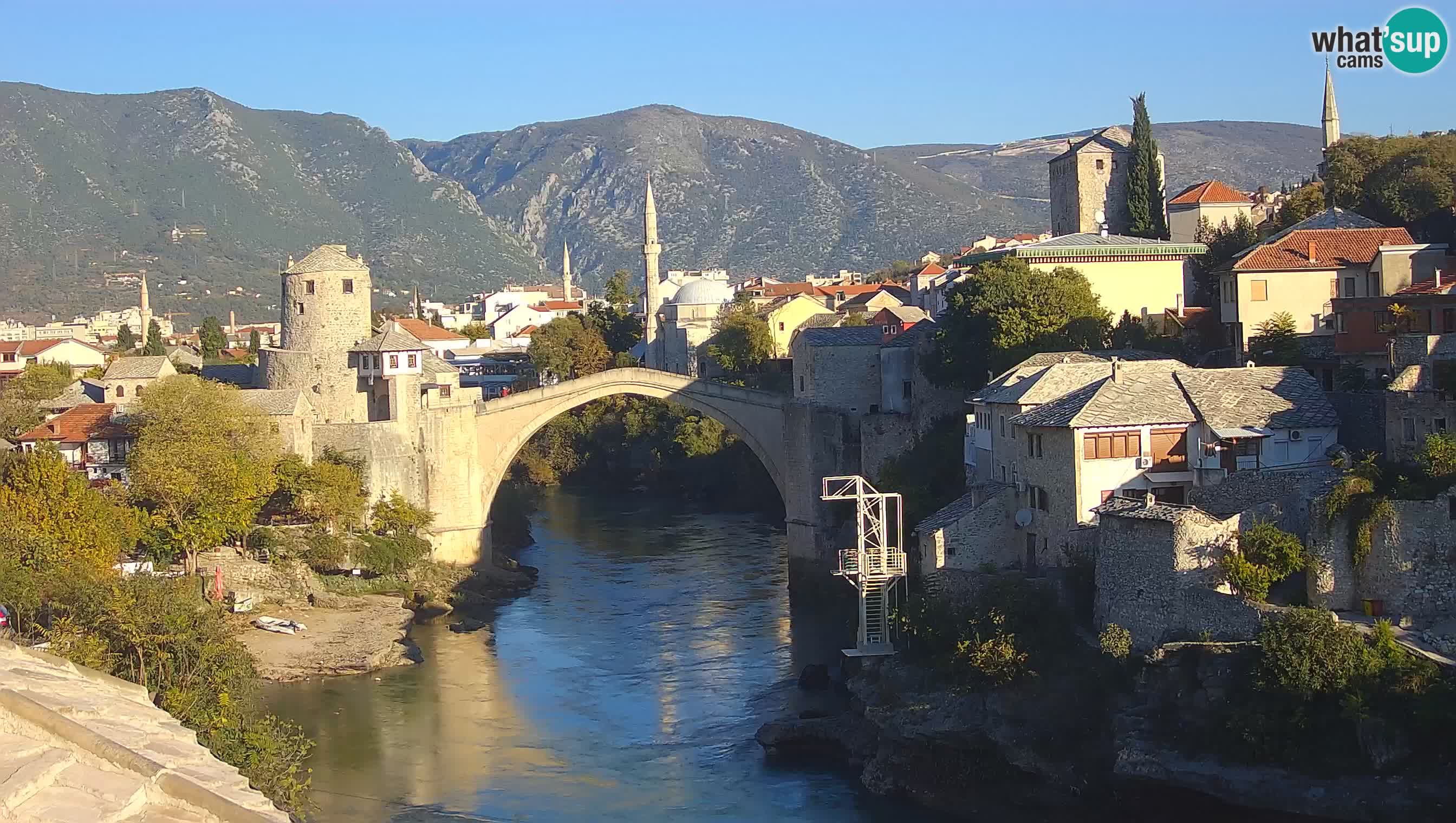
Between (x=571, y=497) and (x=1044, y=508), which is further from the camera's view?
(x=571, y=497)

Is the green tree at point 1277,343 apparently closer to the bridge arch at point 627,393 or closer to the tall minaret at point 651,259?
the bridge arch at point 627,393

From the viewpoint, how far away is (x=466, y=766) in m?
30.2

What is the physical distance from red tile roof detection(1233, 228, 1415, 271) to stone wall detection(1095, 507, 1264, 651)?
11.2 metres

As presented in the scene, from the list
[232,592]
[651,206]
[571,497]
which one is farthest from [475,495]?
[651,206]

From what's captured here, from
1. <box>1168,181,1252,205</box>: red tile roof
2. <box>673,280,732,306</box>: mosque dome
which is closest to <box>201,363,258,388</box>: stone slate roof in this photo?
<box>673,280,732,306</box>: mosque dome

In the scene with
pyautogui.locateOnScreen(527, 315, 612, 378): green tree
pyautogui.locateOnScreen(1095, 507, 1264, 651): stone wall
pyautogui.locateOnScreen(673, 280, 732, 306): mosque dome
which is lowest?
pyautogui.locateOnScreen(1095, 507, 1264, 651): stone wall

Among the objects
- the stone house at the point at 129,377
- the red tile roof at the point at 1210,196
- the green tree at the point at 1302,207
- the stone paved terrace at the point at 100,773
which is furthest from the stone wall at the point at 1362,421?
the stone house at the point at 129,377

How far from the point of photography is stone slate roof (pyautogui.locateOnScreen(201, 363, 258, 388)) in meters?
53.3

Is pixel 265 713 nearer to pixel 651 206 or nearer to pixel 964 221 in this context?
pixel 651 206

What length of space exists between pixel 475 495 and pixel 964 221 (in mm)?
127503

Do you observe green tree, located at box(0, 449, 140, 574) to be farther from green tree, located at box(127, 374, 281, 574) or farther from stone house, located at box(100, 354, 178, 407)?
stone house, located at box(100, 354, 178, 407)

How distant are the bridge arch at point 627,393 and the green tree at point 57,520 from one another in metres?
11.8

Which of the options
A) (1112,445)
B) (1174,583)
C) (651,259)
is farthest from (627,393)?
(651,259)

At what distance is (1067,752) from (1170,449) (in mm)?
6246
